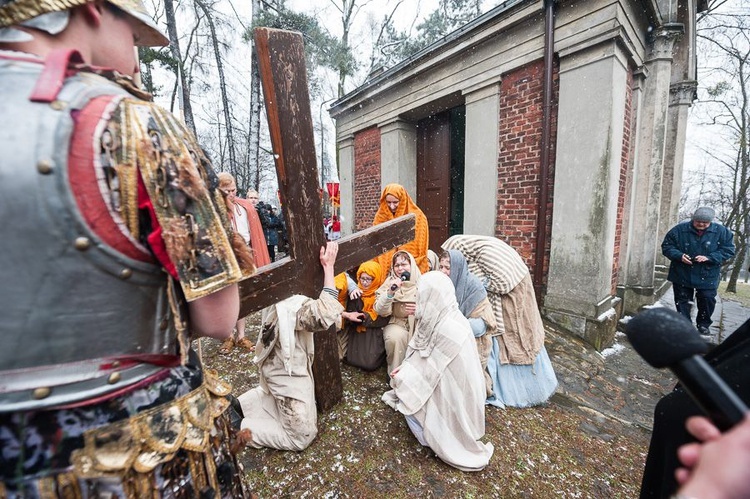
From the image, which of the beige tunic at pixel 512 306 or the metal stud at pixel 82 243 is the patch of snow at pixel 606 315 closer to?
the beige tunic at pixel 512 306

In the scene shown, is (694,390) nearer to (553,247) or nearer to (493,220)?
(553,247)

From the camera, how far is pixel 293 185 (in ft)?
6.47

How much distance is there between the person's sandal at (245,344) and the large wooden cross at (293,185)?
223 centimetres

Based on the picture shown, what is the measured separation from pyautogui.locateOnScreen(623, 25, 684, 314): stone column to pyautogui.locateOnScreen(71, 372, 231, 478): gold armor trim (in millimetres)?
6536

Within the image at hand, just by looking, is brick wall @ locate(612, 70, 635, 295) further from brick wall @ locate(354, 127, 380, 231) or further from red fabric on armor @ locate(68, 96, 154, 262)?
red fabric on armor @ locate(68, 96, 154, 262)

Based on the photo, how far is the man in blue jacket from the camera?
4.48 m

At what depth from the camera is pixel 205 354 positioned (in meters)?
3.66

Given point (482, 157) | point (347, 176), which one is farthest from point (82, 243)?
point (347, 176)

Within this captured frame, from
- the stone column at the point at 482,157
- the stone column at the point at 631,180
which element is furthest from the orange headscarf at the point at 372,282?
the stone column at the point at 631,180

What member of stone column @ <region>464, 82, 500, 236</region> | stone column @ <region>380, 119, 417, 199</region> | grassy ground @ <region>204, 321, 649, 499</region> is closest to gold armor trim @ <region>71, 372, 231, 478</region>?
grassy ground @ <region>204, 321, 649, 499</region>

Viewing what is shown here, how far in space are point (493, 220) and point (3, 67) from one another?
5111mm

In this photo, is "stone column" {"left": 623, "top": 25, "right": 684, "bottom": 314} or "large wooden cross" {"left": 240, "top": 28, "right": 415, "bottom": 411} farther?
"stone column" {"left": 623, "top": 25, "right": 684, "bottom": 314}

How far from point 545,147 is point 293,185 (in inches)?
151

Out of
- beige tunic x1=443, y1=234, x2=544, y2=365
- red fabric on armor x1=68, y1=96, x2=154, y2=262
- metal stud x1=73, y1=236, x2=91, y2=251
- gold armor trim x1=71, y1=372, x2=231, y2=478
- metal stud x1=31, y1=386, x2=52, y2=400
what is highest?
red fabric on armor x1=68, y1=96, x2=154, y2=262
